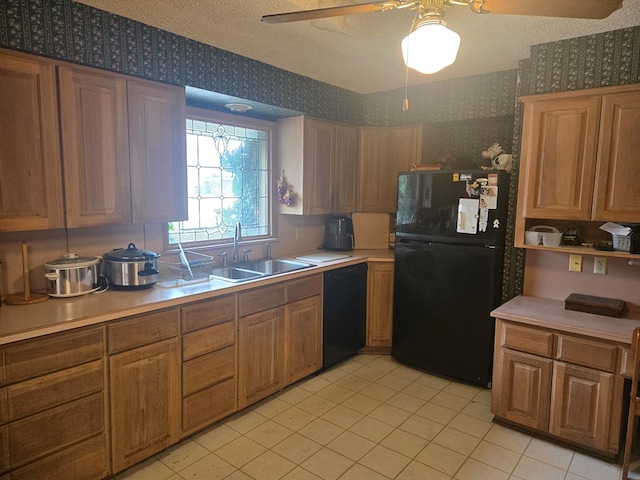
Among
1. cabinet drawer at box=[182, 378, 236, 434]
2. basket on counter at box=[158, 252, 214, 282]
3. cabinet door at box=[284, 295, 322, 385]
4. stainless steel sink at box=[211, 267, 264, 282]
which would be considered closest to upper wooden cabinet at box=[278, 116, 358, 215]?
stainless steel sink at box=[211, 267, 264, 282]

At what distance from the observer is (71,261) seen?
2.22m

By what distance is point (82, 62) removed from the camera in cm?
218

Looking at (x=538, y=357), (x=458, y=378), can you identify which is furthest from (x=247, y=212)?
(x=538, y=357)

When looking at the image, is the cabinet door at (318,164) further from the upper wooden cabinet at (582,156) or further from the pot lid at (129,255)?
the upper wooden cabinet at (582,156)

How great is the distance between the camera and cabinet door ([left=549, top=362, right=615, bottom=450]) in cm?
230

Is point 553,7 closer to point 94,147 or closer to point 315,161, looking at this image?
point 94,147

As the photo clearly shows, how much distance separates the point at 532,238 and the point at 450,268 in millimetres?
621

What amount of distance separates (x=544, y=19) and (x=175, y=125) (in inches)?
87.0

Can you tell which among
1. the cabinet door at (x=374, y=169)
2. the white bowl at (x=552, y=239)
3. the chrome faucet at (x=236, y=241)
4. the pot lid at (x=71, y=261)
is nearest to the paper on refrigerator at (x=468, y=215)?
the white bowl at (x=552, y=239)

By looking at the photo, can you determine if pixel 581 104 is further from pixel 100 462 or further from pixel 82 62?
pixel 100 462

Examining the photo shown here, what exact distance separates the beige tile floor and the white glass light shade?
2004mm

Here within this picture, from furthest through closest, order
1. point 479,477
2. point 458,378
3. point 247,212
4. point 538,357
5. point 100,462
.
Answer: point 247,212, point 458,378, point 538,357, point 479,477, point 100,462

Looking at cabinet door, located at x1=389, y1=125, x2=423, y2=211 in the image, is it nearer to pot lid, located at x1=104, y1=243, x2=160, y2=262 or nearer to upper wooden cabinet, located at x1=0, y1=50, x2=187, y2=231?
upper wooden cabinet, located at x1=0, y1=50, x2=187, y2=231

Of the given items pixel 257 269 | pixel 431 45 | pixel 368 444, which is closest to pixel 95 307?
pixel 257 269
